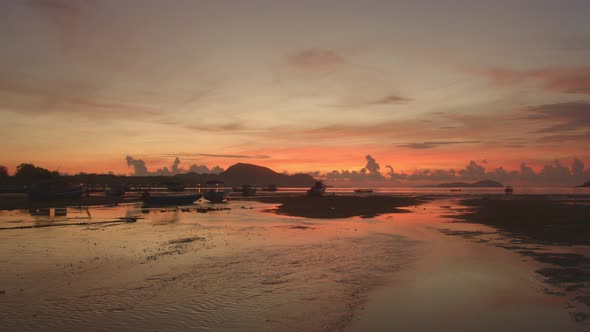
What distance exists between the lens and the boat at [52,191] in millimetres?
66250

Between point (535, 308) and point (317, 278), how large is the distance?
697cm

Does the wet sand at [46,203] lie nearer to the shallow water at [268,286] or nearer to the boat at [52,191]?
the boat at [52,191]

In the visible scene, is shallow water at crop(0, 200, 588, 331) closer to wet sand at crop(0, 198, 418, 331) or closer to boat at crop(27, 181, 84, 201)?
wet sand at crop(0, 198, 418, 331)

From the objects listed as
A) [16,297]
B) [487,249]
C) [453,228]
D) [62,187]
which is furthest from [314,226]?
[62,187]

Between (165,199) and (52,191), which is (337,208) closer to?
(165,199)

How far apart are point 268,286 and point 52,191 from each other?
231 ft

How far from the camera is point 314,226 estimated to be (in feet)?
107

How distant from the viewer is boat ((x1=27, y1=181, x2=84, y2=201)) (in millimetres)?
66250

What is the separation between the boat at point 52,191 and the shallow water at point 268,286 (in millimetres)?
49944

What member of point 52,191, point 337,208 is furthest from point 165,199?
point 337,208

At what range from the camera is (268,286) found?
44.1 ft

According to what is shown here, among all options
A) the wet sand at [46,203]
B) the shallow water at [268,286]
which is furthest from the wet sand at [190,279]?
the wet sand at [46,203]

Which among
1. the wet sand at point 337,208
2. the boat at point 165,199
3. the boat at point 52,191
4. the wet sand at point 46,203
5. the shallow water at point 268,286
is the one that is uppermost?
the boat at point 52,191

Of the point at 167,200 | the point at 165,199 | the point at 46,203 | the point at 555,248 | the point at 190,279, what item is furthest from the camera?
the point at 46,203
